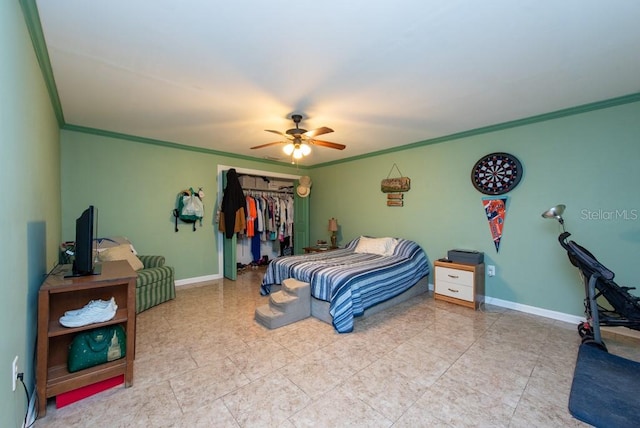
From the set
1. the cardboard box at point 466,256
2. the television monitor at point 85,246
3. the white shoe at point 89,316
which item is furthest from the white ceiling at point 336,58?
the white shoe at point 89,316

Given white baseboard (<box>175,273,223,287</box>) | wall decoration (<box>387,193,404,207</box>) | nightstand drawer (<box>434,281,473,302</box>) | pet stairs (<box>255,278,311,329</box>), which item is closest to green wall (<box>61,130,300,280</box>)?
white baseboard (<box>175,273,223,287</box>)

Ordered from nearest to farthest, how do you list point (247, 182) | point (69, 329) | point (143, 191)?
point (69, 329), point (143, 191), point (247, 182)

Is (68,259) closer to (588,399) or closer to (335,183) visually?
(335,183)

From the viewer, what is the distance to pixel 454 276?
3607 mm

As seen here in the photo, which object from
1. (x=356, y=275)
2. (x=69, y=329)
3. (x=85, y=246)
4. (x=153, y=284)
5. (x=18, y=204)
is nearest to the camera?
(x=18, y=204)

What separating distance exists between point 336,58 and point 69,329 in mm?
2637

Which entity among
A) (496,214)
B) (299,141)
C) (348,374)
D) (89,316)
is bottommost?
(348,374)

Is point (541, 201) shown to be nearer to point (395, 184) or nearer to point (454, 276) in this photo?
point (454, 276)

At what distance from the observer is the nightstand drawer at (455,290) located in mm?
3469

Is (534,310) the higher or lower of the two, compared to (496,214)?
lower

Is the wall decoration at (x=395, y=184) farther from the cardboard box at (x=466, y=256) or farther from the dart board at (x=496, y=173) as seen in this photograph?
the cardboard box at (x=466, y=256)

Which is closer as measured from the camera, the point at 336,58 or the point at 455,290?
the point at 336,58

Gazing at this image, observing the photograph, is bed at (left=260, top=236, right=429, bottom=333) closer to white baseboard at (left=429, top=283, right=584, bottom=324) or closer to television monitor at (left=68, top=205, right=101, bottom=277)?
white baseboard at (left=429, top=283, right=584, bottom=324)

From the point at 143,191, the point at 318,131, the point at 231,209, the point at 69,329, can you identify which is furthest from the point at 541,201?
the point at 143,191
